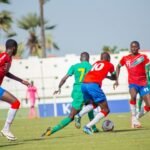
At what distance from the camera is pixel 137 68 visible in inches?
754

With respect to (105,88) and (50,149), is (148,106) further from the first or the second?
(105,88)

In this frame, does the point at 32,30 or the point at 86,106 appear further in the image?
the point at 32,30

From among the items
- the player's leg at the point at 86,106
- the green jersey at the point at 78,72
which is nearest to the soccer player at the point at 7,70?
the player's leg at the point at 86,106

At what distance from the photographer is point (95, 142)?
14469 mm

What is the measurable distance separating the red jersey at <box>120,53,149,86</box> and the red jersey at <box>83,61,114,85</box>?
1.89 metres

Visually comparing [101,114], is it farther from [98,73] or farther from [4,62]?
[4,62]

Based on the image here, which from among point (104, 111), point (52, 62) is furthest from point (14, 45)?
point (52, 62)

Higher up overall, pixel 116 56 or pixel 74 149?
pixel 116 56

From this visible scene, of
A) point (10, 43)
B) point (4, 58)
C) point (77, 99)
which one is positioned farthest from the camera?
point (77, 99)

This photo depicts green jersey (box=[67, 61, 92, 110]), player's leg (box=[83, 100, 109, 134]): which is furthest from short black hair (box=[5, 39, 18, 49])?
green jersey (box=[67, 61, 92, 110])

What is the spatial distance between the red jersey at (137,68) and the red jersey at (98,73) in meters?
1.89

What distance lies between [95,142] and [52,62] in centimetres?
4425

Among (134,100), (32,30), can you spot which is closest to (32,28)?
(32,30)

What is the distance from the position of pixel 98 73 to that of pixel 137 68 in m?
2.25
